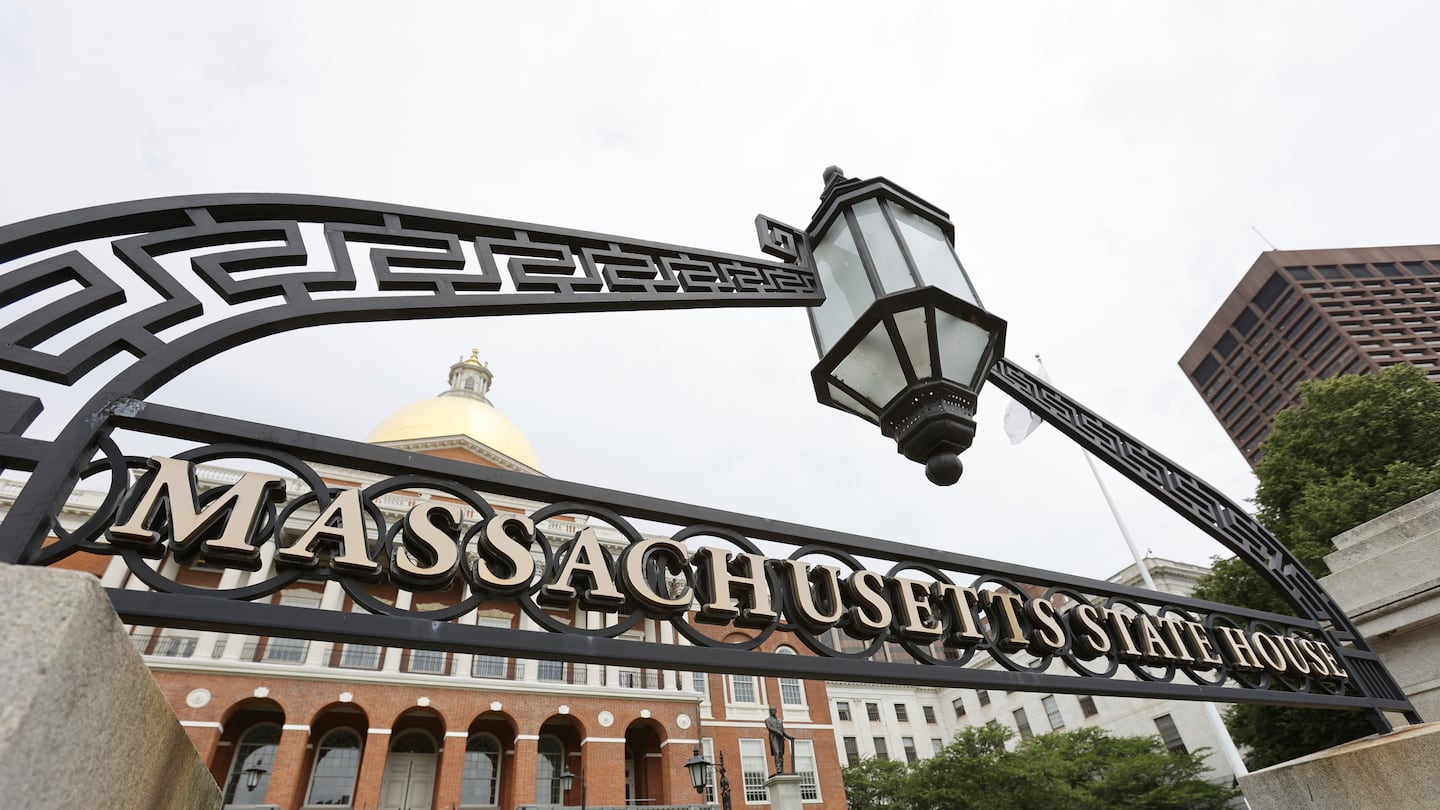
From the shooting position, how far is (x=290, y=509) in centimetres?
166

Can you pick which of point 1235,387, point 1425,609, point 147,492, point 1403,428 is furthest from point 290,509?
point 1235,387

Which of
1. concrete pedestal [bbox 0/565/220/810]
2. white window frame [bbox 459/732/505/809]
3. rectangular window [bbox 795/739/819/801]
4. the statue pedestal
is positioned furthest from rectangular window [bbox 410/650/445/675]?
concrete pedestal [bbox 0/565/220/810]

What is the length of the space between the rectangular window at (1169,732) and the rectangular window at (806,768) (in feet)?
68.6

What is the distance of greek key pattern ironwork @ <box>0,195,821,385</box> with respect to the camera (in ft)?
4.90

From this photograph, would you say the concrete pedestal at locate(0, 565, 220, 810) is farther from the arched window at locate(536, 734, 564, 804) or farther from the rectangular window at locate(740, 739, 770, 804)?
the rectangular window at locate(740, 739, 770, 804)

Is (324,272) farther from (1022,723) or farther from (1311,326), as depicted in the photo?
(1311,326)

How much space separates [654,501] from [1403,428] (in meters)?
28.4

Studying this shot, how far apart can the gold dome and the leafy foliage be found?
2547 cm

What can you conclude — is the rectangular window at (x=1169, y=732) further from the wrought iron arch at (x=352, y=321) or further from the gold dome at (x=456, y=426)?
the wrought iron arch at (x=352, y=321)

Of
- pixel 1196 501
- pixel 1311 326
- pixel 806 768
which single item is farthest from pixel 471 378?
pixel 1311 326

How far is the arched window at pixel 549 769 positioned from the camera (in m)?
28.0

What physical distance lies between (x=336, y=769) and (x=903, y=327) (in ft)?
103

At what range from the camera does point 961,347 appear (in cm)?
238

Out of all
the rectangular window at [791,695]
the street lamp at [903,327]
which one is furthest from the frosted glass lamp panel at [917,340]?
the rectangular window at [791,695]
